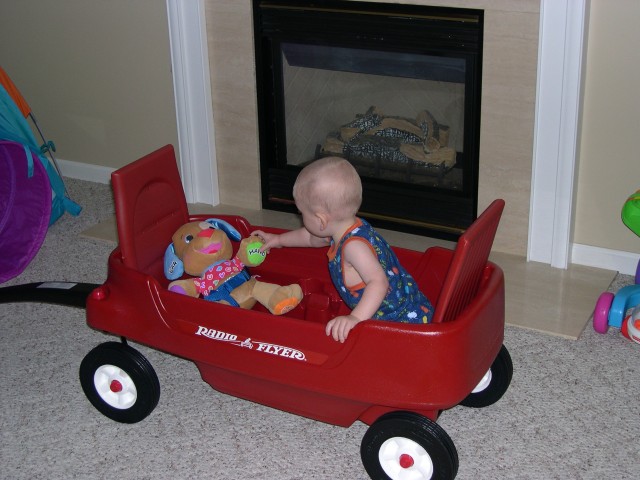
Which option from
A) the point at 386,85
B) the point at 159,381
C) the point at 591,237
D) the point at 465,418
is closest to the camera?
the point at 465,418

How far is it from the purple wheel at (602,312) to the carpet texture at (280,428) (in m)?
0.03

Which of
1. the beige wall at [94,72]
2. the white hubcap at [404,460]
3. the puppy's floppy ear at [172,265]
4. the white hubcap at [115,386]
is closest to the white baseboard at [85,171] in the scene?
the beige wall at [94,72]

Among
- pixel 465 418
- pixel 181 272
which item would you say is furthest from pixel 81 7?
pixel 465 418

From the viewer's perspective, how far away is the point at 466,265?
4.61 ft

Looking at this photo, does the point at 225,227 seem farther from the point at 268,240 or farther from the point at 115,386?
the point at 115,386

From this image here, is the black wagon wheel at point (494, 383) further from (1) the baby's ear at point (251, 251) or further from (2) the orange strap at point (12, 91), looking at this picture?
(2) the orange strap at point (12, 91)

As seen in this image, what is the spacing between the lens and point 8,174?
2340 mm

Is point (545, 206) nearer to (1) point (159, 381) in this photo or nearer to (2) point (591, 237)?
(2) point (591, 237)

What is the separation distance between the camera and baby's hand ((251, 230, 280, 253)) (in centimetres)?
178

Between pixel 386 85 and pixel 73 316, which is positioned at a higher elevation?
pixel 386 85

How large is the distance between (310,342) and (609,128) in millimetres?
1042

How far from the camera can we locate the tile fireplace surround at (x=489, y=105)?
2.11 metres

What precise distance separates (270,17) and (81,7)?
2.21 feet

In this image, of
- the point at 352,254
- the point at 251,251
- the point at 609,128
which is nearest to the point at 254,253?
the point at 251,251
